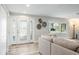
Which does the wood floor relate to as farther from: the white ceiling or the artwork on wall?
the artwork on wall

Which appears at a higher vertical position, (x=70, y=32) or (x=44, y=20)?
(x=44, y=20)

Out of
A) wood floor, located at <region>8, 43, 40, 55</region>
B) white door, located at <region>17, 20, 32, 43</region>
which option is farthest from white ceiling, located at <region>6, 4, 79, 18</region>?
wood floor, located at <region>8, 43, 40, 55</region>

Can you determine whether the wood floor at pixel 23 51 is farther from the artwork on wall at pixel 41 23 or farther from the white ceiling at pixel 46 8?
the artwork on wall at pixel 41 23

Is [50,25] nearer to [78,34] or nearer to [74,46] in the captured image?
[78,34]

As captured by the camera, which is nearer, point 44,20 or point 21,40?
point 21,40

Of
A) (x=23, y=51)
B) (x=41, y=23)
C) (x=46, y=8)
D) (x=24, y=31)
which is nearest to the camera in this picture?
(x=46, y=8)

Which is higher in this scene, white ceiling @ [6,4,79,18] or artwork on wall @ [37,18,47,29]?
white ceiling @ [6,4,79,18]

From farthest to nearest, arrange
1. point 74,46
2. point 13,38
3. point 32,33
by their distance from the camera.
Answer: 1. point 32,33
2. point 13,38
3. point 74,46

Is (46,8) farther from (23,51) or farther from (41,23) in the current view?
(41,23)

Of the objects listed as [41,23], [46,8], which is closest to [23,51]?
[46,8]

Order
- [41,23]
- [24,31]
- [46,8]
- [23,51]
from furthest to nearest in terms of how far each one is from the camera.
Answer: [41,23] < [24,31] < [23,51] < [46,8]

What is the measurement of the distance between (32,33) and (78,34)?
4.20 metres

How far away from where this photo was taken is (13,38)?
7.62m
